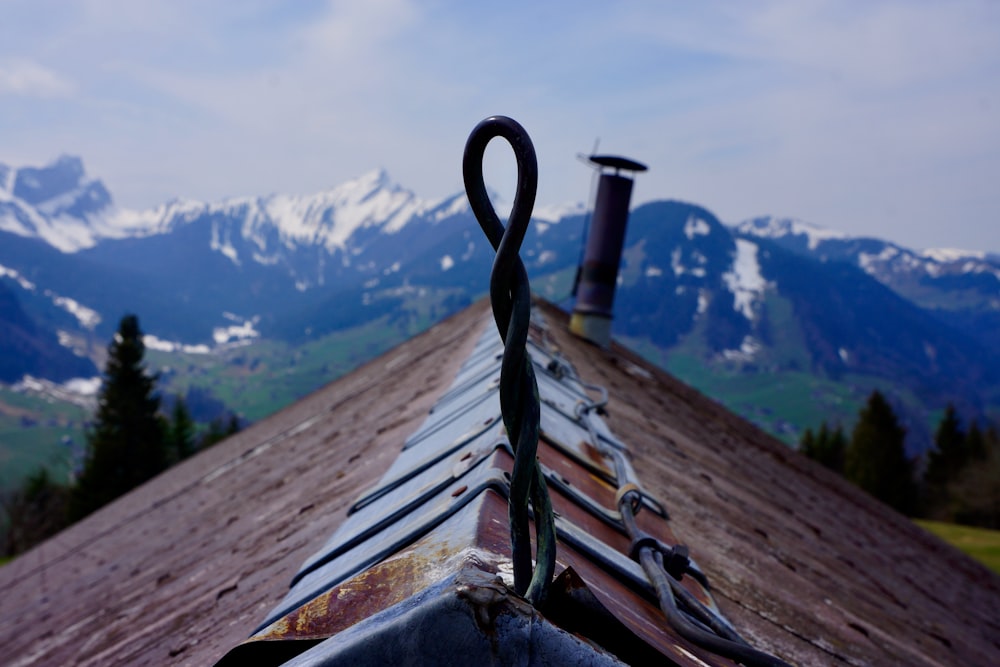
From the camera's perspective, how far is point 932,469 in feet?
176

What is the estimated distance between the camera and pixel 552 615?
103cm

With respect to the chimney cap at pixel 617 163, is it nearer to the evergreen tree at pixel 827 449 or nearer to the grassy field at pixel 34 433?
the evergreen tree at pixel 827 449

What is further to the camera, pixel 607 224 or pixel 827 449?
pixel 827 449

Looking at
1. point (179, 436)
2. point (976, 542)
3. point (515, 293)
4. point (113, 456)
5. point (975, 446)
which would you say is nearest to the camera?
point (515, 293)

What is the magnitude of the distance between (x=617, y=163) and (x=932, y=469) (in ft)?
175

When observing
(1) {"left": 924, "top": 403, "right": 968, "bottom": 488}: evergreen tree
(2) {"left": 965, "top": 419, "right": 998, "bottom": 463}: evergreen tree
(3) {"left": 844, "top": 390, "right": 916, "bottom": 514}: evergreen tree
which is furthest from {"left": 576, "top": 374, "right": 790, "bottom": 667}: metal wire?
(1) {"left": 924, "top": 403, "right": 968, "bottom": 488}: evergreen tree

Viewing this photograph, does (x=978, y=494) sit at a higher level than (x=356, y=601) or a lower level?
lower

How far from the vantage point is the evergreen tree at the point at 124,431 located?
39250 mm

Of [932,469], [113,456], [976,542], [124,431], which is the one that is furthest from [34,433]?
[976,542]

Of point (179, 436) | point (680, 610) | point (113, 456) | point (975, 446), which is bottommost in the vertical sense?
point (179, 436)

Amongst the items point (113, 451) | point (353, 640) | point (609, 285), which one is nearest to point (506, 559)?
point (353, 640)

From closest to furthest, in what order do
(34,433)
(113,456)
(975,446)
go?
(113,456) < (975,446) < (34,433)

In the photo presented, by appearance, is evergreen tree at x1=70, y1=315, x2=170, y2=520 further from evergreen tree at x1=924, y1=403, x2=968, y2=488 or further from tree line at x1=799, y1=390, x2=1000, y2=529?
evergreen tree at x1=924, y1=403, x2=968, y2=488

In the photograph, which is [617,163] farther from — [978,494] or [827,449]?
[827,449]
